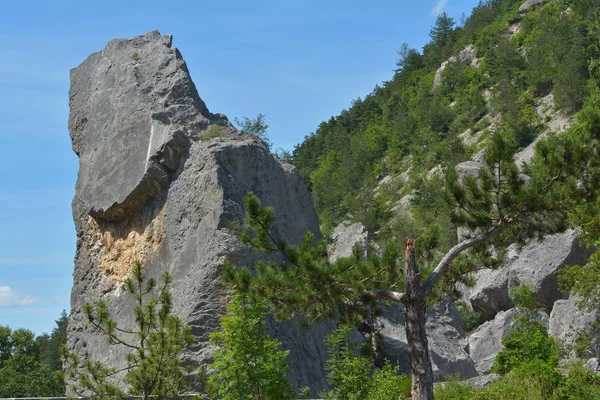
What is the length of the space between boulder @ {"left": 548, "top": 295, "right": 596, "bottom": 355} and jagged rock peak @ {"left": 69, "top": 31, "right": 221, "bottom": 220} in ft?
39.6

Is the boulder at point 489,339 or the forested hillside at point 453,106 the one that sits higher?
the forested hillside at point 453,106

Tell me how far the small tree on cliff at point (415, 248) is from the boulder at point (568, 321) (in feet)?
33.4

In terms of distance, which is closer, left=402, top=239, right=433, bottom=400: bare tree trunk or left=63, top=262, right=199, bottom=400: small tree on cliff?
left=63, top=262, right=199, bottom=400: small tree on cliff

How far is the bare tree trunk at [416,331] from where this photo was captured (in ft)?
44.2

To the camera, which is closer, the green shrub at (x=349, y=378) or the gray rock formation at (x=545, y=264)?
the green shrub at (x=349, y=378)

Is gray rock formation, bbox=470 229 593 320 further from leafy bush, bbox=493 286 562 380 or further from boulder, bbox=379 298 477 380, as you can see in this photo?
leafy bush, bbox=493 286 562 380

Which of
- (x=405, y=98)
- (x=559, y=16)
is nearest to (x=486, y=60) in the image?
(x=559, y=16)

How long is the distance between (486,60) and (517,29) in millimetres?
9023

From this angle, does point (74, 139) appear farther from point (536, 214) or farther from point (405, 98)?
point (405, 98)

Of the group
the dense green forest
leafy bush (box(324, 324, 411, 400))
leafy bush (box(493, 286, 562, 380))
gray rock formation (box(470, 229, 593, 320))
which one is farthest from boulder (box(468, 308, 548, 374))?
leafy bush (box(324, 324, 411, 400))

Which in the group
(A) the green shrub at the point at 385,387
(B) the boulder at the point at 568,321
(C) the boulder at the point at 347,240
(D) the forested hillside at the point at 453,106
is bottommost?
(A) the green shrub at the point at 385,387

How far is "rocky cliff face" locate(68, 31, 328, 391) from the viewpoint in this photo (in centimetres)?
1912

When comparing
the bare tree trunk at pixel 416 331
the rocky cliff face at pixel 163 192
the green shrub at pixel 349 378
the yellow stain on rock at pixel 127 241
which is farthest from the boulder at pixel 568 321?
the yellow stain on rock at pixel 127 241

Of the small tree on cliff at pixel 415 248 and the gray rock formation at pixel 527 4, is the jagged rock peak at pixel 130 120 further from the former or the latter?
the gray rock formation at pixel 527 4
